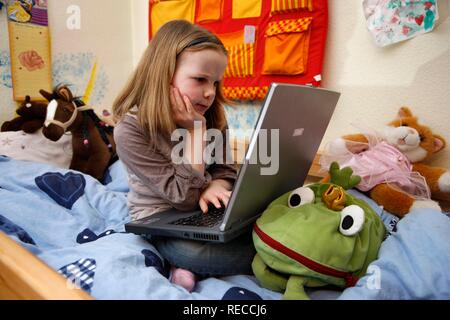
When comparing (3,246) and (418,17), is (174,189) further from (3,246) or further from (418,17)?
(418,17)

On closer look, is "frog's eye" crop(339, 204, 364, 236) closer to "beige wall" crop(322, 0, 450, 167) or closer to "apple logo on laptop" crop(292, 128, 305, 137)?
"apple logo on laptop" crop(292, 128, 305, 137)

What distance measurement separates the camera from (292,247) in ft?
1.80

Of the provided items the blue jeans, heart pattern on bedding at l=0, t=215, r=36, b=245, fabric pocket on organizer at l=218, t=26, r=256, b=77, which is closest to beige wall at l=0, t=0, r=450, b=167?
fabric pocket on organizer at l=218, t=26, r=256, b=77

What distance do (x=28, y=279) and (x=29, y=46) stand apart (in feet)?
4.92

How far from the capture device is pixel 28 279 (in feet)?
1.59

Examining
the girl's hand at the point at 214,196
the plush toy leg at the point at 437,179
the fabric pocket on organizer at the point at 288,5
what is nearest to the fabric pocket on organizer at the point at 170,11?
Answer: the fabric pocket on organizer at the point at 288,5

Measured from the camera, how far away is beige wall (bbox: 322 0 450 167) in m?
1.12

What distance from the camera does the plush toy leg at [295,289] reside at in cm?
53

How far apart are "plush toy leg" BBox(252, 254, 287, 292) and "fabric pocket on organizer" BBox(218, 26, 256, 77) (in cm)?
112

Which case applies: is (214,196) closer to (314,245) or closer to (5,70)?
(314,245)

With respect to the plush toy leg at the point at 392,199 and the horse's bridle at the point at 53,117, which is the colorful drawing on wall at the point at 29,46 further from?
the plush toy leg at the point at 392,199

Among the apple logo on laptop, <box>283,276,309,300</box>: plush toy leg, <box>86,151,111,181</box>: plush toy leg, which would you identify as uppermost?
the apple logo on laptop

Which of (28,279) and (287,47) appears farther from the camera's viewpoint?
(287,47)

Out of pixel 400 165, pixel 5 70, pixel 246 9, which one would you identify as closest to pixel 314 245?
pixel 400 165
